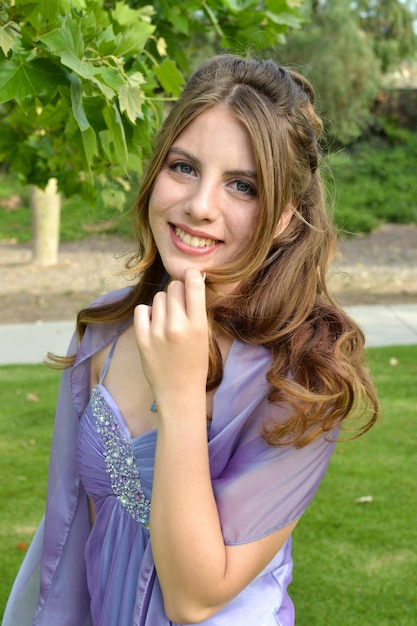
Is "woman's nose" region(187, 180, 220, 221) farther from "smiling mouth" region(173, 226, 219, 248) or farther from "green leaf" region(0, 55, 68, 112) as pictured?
"green leaf" region(0, 55, 68, 112)

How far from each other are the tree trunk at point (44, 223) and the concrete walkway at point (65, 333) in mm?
3779

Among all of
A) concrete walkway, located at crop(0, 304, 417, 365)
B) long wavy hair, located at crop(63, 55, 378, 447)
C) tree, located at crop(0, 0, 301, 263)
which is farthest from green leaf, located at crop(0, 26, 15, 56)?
concrete walkway, located at crop(0, 304, 417, 365)

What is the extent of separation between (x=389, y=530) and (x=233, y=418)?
2547 mm

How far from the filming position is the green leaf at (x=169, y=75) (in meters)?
2.62

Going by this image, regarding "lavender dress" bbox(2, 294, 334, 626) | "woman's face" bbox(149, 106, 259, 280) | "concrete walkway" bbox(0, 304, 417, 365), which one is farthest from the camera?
"concrete walkway" bbox(0, 304, 417, 365)

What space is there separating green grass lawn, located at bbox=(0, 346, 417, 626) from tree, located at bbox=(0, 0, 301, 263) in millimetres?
1721

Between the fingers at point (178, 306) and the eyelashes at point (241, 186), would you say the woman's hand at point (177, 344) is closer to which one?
the fingers at point (178, 306)

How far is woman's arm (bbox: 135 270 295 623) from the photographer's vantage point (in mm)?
1520

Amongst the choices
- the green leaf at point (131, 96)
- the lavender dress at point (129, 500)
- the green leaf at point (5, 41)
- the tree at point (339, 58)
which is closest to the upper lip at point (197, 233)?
the lavender dress at point (129, 500)

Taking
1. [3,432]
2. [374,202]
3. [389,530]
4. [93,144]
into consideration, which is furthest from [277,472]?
[374,202]

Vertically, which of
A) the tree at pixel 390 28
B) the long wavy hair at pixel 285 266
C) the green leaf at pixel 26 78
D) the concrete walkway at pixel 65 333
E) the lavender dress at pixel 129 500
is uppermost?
the green leaf at pixel 26 78

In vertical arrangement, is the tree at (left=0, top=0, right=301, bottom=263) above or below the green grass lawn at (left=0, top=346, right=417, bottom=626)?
above

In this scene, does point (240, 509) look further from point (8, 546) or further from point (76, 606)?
point (8, 546)

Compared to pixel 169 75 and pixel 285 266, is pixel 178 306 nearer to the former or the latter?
pixel 285 266
